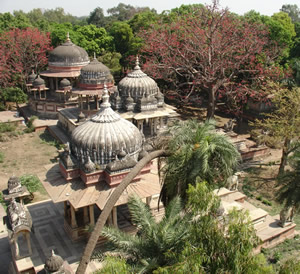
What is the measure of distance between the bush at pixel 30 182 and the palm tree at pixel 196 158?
12622 millimetres

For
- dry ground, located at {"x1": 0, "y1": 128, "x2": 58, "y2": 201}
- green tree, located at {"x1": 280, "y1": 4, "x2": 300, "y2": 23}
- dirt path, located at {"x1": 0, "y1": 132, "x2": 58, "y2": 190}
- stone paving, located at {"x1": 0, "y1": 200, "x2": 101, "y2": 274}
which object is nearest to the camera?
stone paving, located at {"x1": 0, "y1": 200, "x2": 101, "y2": 274}

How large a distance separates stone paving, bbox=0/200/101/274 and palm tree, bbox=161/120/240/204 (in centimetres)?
641

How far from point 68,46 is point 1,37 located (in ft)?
29.6

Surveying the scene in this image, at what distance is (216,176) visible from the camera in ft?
40.1

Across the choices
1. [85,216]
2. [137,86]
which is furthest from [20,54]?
[85,216]

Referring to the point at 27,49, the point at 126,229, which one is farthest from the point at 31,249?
the point at 27,49

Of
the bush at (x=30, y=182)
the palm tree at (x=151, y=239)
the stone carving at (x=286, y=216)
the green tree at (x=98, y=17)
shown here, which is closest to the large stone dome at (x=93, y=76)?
the bush at (x=30, y=182)

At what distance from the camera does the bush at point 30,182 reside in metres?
21.9

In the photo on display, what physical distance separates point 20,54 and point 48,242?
29.9 m

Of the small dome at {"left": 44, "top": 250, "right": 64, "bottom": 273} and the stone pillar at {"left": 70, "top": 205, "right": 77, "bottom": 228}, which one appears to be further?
the stone pillar at {"left": 70, "top": 205, "right": 77, "bottom": 228}

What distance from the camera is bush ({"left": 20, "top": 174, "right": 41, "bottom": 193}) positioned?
21.9 metres

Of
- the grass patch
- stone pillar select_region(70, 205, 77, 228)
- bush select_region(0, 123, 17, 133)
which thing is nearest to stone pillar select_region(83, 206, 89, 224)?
stone pillar select_region(70, 205, 77, 228)

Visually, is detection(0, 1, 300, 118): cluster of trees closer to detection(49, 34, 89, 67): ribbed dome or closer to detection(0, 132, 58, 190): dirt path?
detection(49, 34, 89, 67): ribbed dome

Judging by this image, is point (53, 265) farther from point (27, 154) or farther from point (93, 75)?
point (93, 75)
